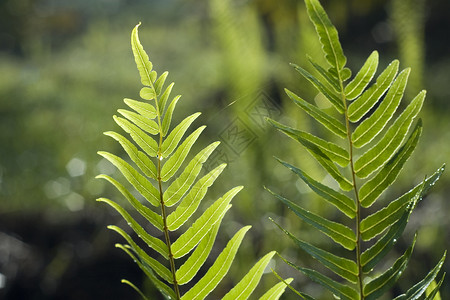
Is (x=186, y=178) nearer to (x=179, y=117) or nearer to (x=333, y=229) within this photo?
(x=333, y=229)

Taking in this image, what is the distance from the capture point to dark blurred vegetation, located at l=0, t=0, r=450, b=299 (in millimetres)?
1221

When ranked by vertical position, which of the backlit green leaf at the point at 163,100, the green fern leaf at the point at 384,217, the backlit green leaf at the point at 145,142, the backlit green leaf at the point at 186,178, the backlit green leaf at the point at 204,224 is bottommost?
the green fern leaf at the point at 384,217

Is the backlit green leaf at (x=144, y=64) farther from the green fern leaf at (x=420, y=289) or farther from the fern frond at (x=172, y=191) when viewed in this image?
the green fern leaf at (x=420, y=289)

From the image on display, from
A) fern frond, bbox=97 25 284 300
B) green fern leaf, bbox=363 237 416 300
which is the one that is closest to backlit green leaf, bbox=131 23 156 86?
fern frond, bbox=97 25 284 300

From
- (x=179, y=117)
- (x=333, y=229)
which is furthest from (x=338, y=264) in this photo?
(x=179, y=117)

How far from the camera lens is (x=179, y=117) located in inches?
79.9

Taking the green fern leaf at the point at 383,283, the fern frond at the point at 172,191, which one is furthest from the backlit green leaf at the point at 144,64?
the green fern leaf at the point at 383,283

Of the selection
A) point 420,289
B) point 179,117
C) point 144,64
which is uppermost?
point 179,117

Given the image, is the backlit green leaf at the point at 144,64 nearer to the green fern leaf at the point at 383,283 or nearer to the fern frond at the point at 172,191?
the fern frond at the point at 172,191

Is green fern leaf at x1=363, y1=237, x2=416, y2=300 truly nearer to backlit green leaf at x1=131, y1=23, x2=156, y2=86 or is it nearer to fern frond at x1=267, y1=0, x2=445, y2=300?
fern frond at x1=267, y1=0, x2=445, y2=300

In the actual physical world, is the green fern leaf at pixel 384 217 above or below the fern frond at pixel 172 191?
below

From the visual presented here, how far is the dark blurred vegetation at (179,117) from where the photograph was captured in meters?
Answer: 1.22

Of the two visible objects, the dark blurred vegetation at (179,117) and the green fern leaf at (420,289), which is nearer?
the green fern leaf at (420,289)

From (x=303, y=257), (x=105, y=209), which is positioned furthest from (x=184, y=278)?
(x=105, y=209)
